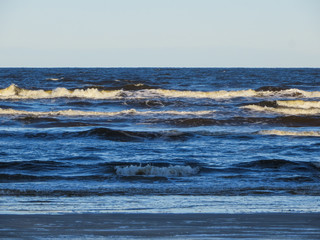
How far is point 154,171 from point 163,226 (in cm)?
421

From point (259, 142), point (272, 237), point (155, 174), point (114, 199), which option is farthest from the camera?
point (259, 142)

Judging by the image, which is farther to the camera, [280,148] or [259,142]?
[259,142]

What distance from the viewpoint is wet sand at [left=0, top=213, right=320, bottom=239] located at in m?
4.68

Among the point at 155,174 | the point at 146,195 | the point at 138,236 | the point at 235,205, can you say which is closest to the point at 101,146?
the point at 155,174

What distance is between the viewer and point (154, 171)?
30.4ft

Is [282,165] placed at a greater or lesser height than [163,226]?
lesser

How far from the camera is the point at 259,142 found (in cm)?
1333

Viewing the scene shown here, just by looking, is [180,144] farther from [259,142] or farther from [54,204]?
[54,204]

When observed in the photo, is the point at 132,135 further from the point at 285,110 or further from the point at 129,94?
the point at 129,94

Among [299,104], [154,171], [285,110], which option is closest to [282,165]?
[154,171]

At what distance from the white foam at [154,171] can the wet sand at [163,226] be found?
3564 millimetres

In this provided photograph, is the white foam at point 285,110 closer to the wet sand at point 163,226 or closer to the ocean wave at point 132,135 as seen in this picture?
the ocean wave at point 132,135

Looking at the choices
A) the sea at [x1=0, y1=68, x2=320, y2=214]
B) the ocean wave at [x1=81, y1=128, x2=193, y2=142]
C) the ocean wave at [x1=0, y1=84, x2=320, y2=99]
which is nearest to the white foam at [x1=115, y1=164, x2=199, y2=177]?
the sea at [x1=0, y1=68, x2=320, y2=214]

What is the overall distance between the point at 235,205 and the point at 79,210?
70.7 inches
